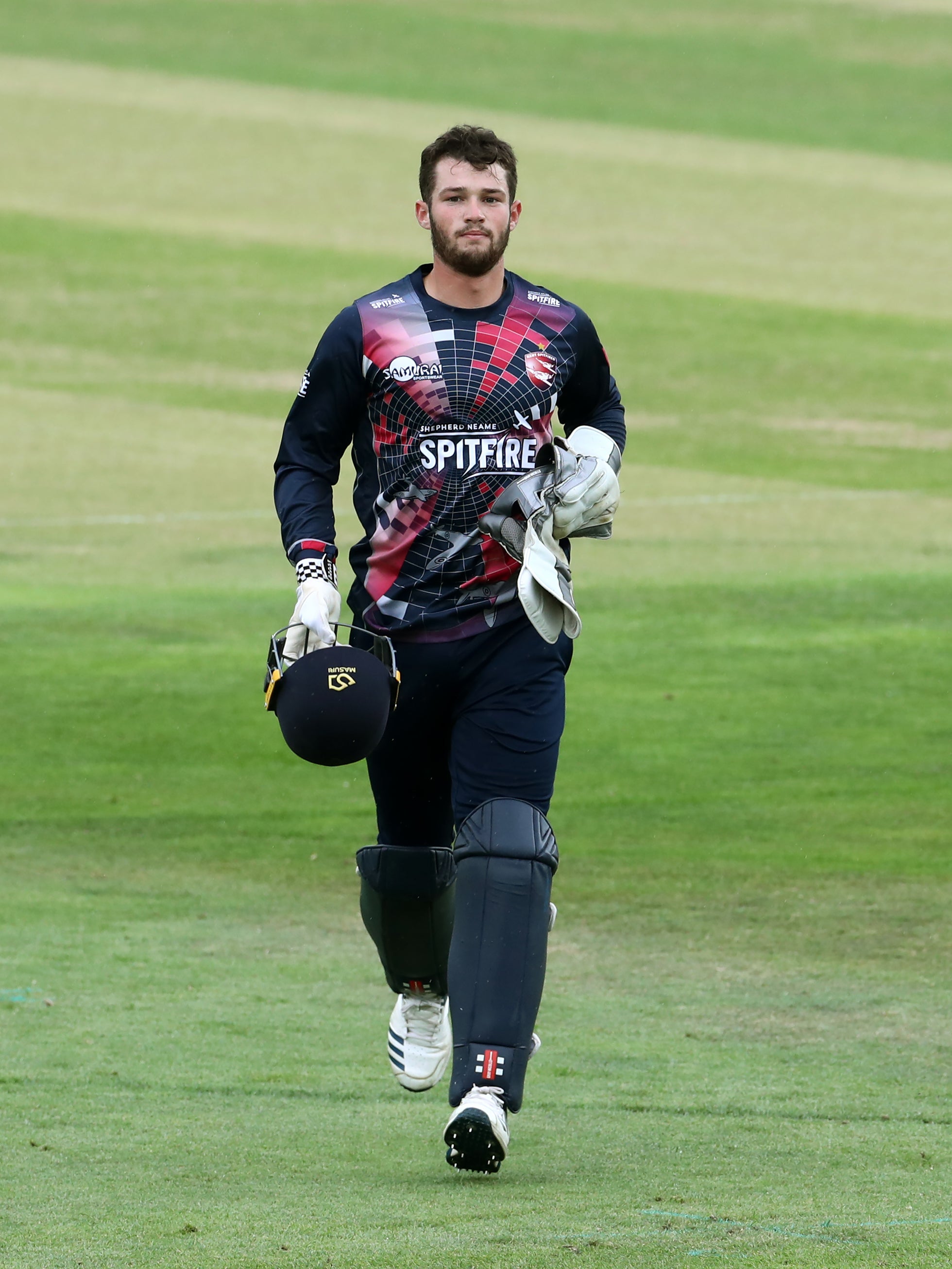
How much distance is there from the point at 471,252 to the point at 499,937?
1.70 metres

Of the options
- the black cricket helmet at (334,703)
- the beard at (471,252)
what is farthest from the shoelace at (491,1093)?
the beard at (471,252)

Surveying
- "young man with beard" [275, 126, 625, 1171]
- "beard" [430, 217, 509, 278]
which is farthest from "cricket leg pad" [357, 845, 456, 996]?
"beard" [430, 217, 509, 278]

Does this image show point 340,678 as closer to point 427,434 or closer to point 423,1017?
point 427,434

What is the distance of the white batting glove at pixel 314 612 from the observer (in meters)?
5.63

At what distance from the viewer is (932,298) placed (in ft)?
109

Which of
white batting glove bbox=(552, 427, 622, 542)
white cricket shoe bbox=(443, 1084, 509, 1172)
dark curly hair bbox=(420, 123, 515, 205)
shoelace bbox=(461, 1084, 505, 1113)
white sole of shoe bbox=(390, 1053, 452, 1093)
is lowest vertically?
white sole of shoe bbox=(390, 1053, 452, 1093)

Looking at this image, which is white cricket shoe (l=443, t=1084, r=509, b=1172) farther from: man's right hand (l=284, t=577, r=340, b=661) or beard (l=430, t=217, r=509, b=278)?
beard (l=430, t=217, r=509, b=278)

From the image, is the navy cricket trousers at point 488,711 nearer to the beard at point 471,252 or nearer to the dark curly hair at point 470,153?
the beard at point 471,252

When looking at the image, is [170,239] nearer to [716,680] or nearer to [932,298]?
[932,298]

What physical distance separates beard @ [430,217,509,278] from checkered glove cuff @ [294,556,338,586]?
0.81 metres

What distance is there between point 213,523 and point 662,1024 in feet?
41.2

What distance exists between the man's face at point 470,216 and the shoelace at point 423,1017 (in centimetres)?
196

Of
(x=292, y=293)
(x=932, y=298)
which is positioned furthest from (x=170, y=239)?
(x=932, y=298)

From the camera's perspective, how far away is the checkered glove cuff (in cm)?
572
